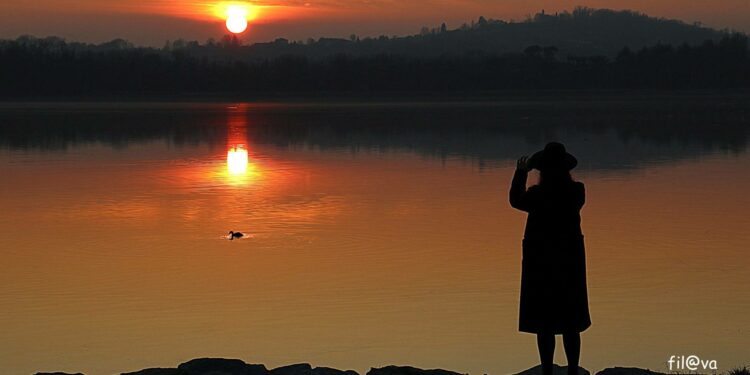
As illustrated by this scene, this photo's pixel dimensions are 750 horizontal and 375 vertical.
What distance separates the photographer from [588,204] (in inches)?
573

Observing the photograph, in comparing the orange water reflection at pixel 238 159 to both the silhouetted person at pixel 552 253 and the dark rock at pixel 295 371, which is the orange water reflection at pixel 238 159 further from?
the silhouetted person at pixel 552 253

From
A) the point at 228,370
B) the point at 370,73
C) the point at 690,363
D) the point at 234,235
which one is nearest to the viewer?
the point at 228,370

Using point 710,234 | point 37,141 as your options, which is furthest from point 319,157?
point 710,234

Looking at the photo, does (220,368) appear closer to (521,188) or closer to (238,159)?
(521,188)

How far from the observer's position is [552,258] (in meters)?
5.08

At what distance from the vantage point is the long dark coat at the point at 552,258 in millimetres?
5047

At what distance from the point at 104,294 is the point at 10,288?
81 centimetres

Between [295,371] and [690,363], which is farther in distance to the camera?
[690,363]

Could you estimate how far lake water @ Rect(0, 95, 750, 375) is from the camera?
24.9ft

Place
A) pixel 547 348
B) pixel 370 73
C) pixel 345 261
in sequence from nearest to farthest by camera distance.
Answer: pixel 547 348 → pixel 345 261 → pixel 370 73

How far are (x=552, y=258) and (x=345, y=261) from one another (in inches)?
223

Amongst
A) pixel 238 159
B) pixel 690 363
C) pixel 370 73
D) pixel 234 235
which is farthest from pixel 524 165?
pixel 370 73

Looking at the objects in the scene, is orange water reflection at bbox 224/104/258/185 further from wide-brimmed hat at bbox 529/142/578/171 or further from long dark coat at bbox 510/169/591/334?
wide-brimmed hat at bbox 529/142/578/171

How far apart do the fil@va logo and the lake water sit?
76mm
